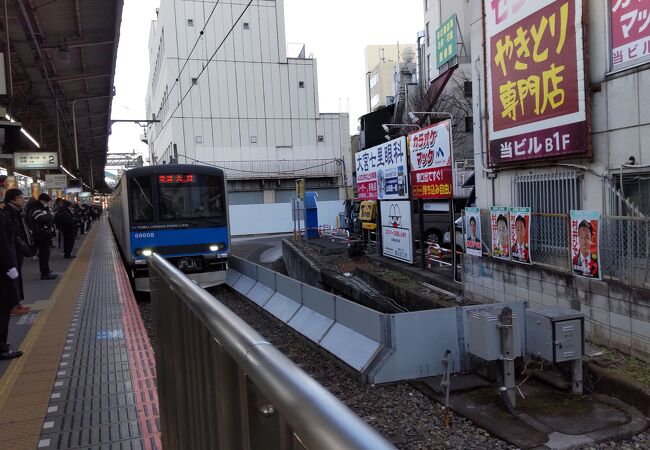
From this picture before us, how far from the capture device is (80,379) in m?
4.53

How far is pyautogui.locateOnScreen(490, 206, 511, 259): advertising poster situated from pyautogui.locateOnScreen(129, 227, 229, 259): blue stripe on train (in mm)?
6079

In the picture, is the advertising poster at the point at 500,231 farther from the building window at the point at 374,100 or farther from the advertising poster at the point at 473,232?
the building window at the point at 374,100

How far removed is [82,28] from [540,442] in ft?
37.4

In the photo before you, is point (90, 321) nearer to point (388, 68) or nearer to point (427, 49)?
point (427, 49)

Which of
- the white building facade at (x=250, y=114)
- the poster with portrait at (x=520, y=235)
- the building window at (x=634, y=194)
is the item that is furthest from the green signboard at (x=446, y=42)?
the building window at (x=634, y=194)

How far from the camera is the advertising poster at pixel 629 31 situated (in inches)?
247

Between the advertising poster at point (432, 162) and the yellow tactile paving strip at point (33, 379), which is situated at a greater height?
the advertising poster at point (432, 162)

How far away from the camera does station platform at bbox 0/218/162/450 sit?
346 centimetres

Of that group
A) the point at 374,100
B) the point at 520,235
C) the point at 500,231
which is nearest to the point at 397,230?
the point at 500,231

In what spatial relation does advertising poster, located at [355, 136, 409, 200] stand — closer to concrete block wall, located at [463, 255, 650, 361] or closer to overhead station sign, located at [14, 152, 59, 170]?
concrete block wall, located at [463, 255, 650, 361]

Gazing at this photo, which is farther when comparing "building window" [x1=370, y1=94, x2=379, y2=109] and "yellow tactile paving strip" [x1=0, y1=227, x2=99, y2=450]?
"building window" [x1=370, y1=94, x2=379, y2=109]

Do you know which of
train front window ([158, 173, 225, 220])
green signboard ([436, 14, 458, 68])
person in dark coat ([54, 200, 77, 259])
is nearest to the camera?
train front window ([158, 173, 225, 220])

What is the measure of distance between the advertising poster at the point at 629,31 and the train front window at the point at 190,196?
839 cm

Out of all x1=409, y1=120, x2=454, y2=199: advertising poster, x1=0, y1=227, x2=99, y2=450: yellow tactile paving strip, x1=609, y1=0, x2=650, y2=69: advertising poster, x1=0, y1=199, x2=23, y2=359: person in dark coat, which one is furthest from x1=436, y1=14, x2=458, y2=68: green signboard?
x1=0, y1=199, x2=23, y2=359: person in dark coat
